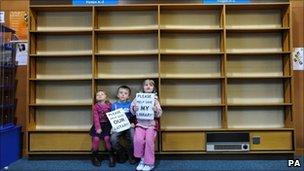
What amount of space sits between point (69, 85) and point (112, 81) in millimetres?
610

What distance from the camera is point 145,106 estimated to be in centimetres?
414

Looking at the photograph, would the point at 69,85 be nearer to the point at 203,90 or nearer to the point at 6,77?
the point at 6,77

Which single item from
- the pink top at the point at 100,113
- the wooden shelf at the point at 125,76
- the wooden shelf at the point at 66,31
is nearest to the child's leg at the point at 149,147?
the pink top at the point at 100,113

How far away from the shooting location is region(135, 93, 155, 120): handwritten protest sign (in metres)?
4.11

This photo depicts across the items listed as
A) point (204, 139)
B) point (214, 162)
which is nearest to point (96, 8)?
point (204, 139)

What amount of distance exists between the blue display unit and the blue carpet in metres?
0.09

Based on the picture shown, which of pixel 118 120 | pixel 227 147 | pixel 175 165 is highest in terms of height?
pixel 118 120

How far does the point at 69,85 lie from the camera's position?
15.5 feet

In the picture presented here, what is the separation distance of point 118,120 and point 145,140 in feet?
1.38

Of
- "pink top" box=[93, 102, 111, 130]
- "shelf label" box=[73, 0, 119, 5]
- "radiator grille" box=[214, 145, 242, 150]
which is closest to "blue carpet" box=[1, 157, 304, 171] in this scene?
"radiator grille" box=[214, 145, 242, 150]

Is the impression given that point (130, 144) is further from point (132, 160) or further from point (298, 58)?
point (298, 58)

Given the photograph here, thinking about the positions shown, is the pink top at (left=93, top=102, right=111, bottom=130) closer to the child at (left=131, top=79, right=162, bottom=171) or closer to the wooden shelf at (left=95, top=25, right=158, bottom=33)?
the child at (left=131, top=79, right=162, bottom=171)

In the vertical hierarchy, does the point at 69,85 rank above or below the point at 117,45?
below

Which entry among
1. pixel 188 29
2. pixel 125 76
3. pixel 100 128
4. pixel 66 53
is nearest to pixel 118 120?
pixel 100 128
